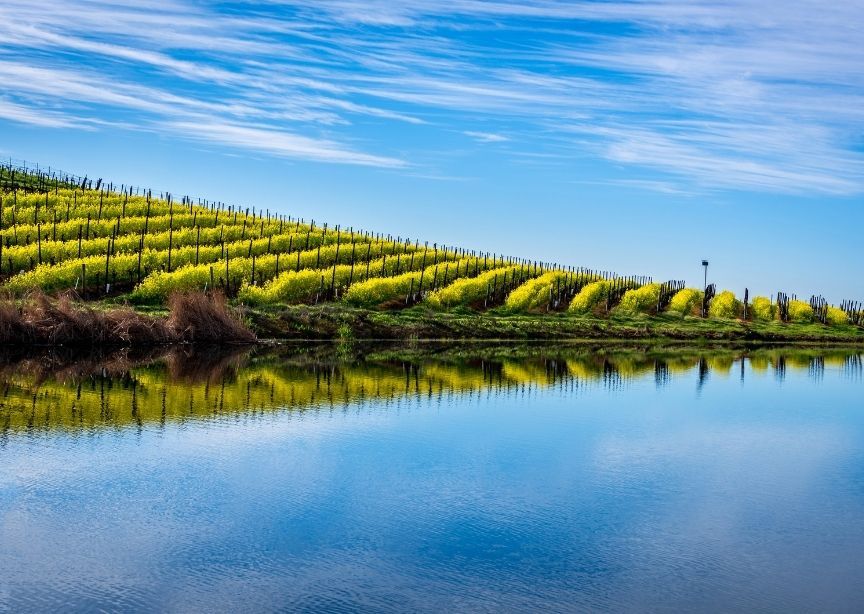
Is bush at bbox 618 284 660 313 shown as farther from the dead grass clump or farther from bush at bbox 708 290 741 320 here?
the dead grass clump

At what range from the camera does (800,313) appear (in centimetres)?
8888

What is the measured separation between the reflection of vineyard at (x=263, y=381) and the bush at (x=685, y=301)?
30943mm

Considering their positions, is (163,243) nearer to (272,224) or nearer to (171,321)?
(272,224)

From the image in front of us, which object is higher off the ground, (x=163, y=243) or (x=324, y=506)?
(x=163, y=243)

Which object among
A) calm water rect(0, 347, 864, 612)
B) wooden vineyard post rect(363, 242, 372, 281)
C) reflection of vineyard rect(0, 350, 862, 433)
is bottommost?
calm water rect(0, 347, 864, 612)

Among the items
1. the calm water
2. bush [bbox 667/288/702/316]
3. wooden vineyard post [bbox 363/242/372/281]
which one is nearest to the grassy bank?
bush [bbox 667/288/702/316]

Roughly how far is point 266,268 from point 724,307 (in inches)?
1575

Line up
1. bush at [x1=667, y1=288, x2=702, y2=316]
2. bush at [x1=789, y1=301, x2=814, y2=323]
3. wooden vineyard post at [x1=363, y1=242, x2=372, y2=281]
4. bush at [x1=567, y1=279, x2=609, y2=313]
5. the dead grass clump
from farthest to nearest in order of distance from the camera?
bush at [x1=789, y1=301, x2=814, y2=323] → bush at [x1=667, y1=288, x2=702, y2=316] → bush at [x1=567, y1=279, x2=609, y2=313] → wooden vineyard post at [x1=363, y1=242, x2=372, y2=281] → the dead grass clump

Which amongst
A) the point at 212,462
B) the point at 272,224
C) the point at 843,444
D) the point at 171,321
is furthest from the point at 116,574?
the point at 272,224

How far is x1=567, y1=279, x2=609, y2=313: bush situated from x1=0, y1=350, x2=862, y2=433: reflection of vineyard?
77.7ft

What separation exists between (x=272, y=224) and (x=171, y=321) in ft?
124

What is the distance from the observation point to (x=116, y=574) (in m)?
12.9

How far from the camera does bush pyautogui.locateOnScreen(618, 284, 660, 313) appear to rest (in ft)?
260

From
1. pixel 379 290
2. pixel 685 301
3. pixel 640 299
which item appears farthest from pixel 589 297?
pixel 379 290
